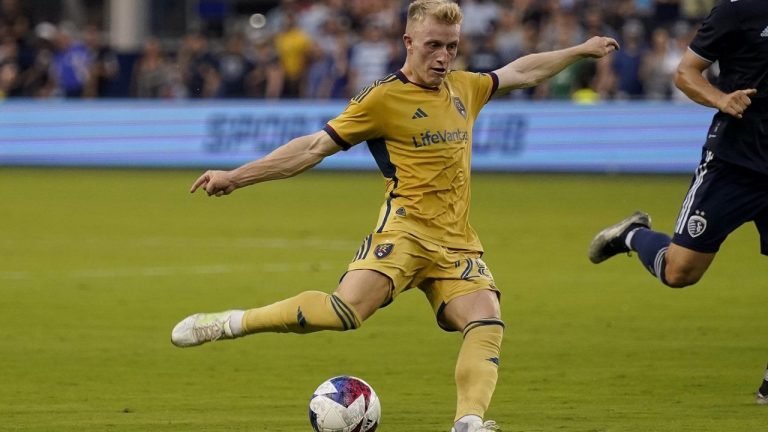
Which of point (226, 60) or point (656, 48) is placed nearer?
point (656, 48)

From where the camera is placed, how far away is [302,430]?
25.6 ft

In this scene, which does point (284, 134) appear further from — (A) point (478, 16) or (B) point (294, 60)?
(A) point (478, 16)

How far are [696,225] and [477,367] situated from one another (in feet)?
7.21

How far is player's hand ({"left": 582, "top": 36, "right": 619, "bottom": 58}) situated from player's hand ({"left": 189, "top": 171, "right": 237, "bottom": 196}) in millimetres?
2147

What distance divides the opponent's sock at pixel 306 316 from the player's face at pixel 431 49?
3.86 ft

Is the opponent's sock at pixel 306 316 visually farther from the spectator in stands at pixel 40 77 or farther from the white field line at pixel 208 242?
the spectator in stands at pixel 40 77

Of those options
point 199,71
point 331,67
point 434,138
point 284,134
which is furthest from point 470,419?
point 199,71

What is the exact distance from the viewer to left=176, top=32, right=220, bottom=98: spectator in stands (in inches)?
1210

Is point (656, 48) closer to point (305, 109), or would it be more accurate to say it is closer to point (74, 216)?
point (305, 109)

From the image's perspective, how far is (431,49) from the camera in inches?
287

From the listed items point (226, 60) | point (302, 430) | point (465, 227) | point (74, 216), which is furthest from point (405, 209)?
point (226, 60)

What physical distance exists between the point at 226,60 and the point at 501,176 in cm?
769

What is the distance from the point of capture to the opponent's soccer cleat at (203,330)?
24.6ft

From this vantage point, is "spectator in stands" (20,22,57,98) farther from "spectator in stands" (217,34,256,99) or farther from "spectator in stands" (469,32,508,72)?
"spectator in stands" (469,32,508,72)
